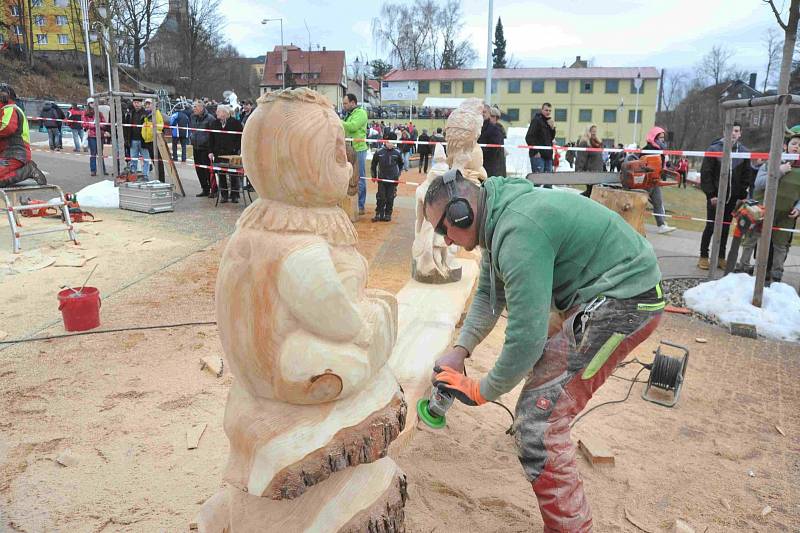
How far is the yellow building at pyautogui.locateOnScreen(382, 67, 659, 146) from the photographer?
4003 cm

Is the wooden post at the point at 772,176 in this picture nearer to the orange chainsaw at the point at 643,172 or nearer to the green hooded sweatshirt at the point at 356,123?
the orange chainsaw at the point at 643,172

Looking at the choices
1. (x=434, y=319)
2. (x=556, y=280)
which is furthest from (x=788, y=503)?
(x=434, y=319)

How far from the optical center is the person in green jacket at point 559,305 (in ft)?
5.69

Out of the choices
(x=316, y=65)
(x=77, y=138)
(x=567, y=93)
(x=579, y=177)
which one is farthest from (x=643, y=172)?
(x=316, y=65)

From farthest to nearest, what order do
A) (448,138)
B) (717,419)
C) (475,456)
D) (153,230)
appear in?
1. (153,230)
2. (448,138)
3. (717,419)
4. (475,456)

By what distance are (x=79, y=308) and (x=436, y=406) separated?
10.6ft

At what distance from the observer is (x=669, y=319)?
16.5ft

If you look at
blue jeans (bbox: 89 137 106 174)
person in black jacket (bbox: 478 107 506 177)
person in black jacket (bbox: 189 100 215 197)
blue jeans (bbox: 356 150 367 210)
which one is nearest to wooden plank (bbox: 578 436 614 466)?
person in black jacket (bbox: 478 107 506 177)

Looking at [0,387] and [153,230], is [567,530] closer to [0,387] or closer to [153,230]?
[0,387]

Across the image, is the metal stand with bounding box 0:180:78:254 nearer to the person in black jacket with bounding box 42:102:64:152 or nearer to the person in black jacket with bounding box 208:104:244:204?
the person in black jacket with bounding box 208:104:244:204

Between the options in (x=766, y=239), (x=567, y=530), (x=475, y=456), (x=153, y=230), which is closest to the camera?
(x=567, y=530)

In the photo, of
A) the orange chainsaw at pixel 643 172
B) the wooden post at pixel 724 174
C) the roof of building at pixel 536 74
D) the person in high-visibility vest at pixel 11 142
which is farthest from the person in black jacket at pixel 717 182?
the roof of building at pixel 536 74

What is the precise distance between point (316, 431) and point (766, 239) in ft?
15.6

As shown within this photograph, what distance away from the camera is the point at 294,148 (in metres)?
1.54
